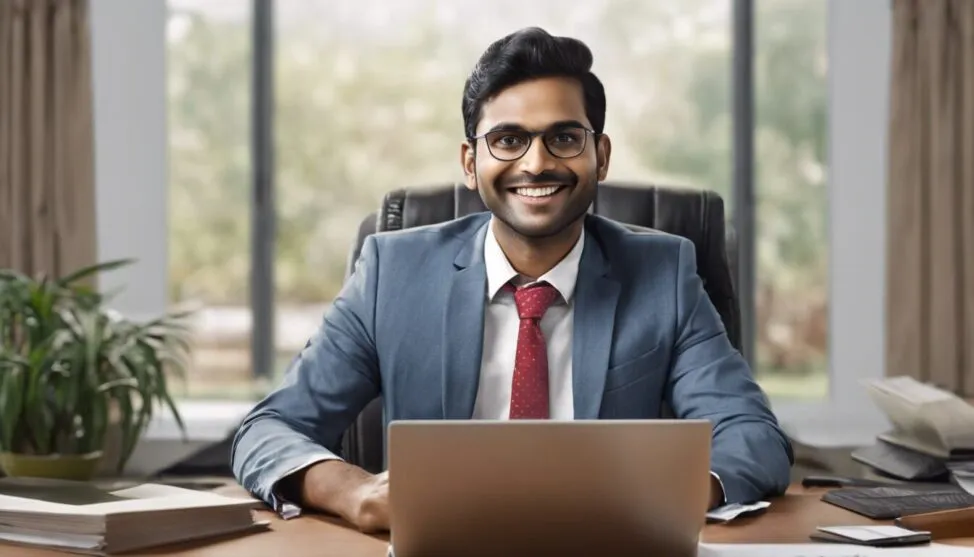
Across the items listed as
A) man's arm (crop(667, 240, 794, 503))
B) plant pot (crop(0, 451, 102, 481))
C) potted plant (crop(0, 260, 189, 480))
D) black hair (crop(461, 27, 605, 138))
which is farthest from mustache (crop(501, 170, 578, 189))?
plant pot (crop(0, 451, 102, 481))

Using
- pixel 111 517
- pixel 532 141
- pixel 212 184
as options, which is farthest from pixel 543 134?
pixel 212 184

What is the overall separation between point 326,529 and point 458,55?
3.76 m

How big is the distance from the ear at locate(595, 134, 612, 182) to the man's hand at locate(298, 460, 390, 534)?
0.65 meters

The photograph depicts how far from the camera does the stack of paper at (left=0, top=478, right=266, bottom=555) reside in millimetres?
1200

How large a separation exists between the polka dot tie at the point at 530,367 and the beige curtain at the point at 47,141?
2.70m

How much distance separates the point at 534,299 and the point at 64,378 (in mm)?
1777

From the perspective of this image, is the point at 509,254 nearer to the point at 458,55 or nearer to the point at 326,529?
the point at 326,529

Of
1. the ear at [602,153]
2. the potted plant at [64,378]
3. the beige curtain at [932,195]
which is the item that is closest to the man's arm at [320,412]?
the ear at [602,153]

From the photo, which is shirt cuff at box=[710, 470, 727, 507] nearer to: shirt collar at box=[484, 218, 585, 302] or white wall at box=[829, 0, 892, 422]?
shirt collar at box=[484, 218, 585, 302]

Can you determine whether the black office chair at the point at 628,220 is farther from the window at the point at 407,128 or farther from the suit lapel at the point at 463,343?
the window at the point at 407,128

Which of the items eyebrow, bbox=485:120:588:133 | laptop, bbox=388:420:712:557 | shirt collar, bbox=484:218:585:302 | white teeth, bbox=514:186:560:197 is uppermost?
eyebrow, bbox=485:120:588:133

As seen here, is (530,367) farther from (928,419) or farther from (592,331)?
(928,419)

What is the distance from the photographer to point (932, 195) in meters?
4.10

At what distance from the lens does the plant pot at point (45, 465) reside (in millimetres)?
3100
